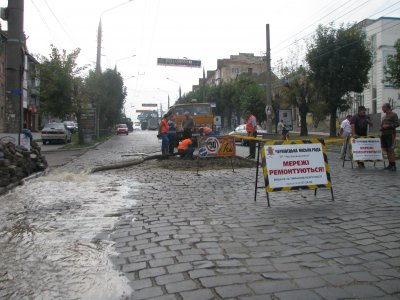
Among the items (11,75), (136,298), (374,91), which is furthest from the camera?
(374,91)

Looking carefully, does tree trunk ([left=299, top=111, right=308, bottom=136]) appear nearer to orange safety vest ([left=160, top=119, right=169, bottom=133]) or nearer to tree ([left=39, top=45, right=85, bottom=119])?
tree ([left=39, top=45, right=85, bottom=119])

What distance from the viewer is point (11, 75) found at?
39.0 feet

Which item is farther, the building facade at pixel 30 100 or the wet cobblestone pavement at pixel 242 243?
the building facade at pixel 30 100

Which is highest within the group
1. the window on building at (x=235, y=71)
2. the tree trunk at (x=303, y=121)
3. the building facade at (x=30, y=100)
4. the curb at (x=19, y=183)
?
the window on building at (x=235, y=71)

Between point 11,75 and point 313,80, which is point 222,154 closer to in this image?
point 11,75

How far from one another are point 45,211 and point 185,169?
6.43m

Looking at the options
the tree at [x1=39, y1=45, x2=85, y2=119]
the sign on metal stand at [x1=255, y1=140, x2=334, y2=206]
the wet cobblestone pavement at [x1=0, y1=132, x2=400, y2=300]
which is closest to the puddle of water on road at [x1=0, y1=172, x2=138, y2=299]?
the wet cobblestone pavement at [x1=0, y1=132, x2=400, y2=300]

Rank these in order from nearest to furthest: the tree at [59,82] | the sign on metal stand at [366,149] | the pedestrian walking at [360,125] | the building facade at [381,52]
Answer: the sign on metal stand at [366,149], the pedestrian walking at [360,125], the tree at [59,82], the building facade at [381,52]

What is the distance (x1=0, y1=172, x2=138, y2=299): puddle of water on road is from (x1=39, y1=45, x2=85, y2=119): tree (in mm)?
17888

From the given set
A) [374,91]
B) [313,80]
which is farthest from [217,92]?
[313,80]

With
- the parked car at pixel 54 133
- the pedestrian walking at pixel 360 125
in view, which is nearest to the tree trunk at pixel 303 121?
the parked car at pixel 54 133

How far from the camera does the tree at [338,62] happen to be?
31109 millimetres

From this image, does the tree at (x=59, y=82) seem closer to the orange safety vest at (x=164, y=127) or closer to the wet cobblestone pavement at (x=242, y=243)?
the orange safety vest at (x=164, y=127)

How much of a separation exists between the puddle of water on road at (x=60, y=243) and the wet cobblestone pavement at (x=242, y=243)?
0.03 meters
